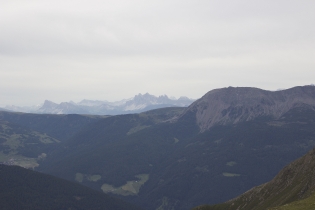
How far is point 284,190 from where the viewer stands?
152 metres

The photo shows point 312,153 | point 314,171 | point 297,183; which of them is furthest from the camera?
point 312,153

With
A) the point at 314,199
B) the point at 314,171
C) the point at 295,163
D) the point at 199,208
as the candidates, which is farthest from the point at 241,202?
the point at 314,199

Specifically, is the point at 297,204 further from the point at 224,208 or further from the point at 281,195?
the point at 224,208

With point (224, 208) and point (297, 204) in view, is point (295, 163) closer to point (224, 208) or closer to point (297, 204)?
point (224, 208)

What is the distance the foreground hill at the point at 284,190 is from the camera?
13488cm

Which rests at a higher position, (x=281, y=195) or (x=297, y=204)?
(x=297, y=204)

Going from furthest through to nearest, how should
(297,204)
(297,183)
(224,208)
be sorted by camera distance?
(224,208), (297,183), (297,204)

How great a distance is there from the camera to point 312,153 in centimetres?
15975

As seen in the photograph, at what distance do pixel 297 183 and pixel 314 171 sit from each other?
12.1 metres

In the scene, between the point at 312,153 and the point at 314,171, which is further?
the point at 312,153

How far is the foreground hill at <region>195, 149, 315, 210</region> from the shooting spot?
13488cm

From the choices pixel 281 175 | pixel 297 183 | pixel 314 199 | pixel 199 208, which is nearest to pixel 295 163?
pixel 281 175

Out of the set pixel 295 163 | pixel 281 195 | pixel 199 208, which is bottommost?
pixel 199 208

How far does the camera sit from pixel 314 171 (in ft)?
459
